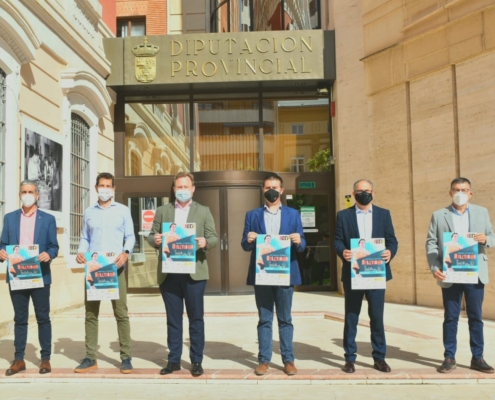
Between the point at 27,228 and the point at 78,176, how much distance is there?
5.75 metres

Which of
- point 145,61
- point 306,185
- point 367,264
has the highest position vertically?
point 145,61

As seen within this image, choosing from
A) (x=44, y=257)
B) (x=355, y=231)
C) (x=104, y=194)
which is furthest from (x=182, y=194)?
(x=355, y=231)

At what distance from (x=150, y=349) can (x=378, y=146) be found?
6.34 m

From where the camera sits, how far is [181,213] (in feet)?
20.2

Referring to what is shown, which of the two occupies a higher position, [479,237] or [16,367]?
[479,237]

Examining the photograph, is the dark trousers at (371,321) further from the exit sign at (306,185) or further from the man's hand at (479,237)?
the exit sign at (306,185)

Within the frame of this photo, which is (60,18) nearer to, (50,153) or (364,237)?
(50,153)

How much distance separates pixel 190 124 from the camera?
46.5 ft

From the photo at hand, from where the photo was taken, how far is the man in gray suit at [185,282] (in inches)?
235

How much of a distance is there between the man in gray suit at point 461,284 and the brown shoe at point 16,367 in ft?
13.1

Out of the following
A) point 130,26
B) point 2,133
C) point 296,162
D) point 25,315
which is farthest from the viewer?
point 130,26

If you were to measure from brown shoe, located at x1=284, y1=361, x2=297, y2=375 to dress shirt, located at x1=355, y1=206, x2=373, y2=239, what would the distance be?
54.7 inches

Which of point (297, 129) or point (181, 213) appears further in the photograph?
point (297, 129)

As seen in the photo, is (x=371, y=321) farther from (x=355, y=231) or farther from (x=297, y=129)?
(x=297, y=129)
